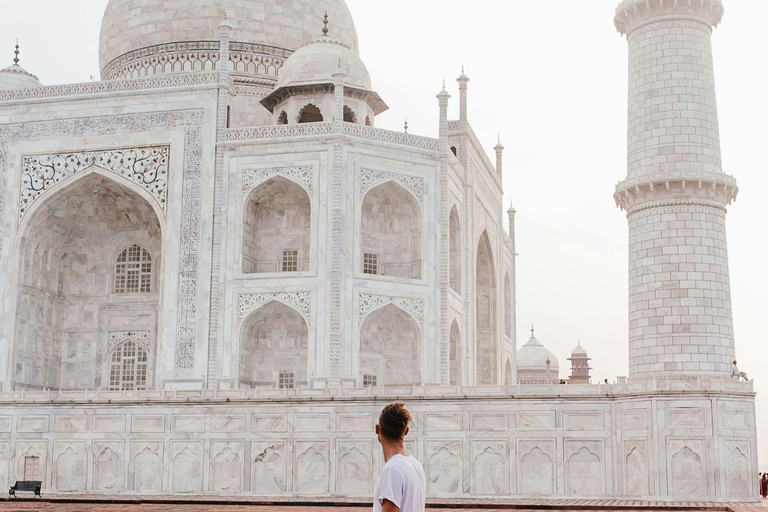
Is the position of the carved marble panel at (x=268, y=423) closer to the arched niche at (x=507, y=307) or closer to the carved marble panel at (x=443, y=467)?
the carved marble panel at (x=443, y=467)

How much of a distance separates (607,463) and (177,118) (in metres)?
11.8

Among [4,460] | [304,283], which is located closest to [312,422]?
[304,283]

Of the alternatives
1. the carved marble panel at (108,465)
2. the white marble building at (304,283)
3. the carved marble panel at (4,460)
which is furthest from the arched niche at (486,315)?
the carved marble panel at (4,460)

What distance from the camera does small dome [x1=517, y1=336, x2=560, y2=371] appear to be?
4506 centimetres

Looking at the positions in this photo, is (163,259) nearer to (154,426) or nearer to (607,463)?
(154,426)

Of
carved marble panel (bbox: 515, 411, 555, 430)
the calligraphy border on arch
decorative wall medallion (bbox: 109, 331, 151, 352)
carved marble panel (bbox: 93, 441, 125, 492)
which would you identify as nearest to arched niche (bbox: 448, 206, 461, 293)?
the calligraphy border on arch

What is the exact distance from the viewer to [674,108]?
583 inches

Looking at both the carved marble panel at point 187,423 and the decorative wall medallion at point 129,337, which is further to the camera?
the decorative wall medallion at point 129,337

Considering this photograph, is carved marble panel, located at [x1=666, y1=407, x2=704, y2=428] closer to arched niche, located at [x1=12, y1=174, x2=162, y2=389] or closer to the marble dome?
arched niche, located at [x1=12, y1=174, x2=162, y2=389]

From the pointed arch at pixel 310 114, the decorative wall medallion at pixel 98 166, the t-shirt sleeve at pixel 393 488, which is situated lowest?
the t-shirt sleeve at pixel 393 488

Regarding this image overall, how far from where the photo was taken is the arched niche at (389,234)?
70.0 feet

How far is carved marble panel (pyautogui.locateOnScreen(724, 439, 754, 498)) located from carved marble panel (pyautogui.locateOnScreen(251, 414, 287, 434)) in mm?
6541

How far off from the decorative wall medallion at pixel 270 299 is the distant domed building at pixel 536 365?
2558cm

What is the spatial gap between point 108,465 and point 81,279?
793 centimetres
